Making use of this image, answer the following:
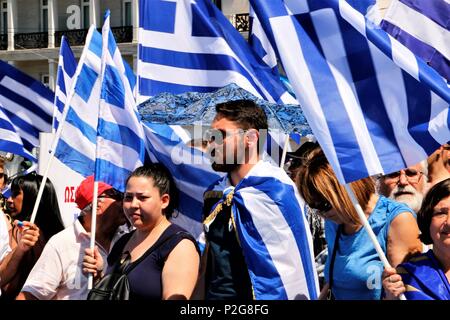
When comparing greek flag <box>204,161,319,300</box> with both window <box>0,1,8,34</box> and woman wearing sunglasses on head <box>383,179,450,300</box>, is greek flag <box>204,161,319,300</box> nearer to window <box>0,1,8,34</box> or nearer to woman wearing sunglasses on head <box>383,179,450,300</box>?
woman wearing sunglasses on head <box>383,179,450,300</box>

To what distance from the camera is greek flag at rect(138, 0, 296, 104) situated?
595cm

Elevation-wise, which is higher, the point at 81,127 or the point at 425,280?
the point at 81,127

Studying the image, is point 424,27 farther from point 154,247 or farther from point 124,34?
point 124,34

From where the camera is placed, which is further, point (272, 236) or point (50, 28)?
point (50, 28)

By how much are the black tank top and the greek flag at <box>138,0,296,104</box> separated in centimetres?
187

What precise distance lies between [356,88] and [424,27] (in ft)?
7.52

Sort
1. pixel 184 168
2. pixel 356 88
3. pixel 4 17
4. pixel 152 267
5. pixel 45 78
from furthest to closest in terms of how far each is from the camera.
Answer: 1. pixel 4 17
2. pixel 45 78
3. pixel 184 168
4. pixel 152 267
5. pixel 356 88

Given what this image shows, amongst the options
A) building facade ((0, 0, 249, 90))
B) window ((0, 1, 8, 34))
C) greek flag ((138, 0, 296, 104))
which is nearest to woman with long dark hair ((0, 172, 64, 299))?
greek flag ((138, 0, 296, 104))

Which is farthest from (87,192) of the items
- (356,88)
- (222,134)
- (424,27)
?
(424,27)

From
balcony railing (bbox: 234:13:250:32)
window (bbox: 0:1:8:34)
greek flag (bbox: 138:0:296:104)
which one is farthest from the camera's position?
window (bbox: 0:1:8:34)

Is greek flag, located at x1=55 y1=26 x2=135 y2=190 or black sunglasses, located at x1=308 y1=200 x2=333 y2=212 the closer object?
black sunglasses, located at x1=308 y1=200 x2=333 y2=212

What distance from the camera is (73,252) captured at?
15.3 feet

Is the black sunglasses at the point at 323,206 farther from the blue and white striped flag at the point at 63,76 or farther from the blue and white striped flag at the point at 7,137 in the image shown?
the blue and white striped flag at the point at 63,76

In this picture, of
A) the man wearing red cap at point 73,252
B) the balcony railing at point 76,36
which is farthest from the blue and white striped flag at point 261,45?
the balcony railing at point 76,36
